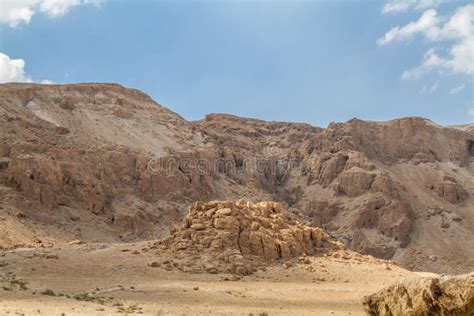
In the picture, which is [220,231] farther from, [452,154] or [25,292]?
[452,154]

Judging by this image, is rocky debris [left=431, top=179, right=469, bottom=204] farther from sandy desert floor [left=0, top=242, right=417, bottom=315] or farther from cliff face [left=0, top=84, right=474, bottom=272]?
sandy desert floor [left=0, top=242, right=417, bottom=315]

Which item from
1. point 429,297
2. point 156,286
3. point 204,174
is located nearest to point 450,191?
point 204,174

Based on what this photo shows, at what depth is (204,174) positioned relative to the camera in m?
61.0

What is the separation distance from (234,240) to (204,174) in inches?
1369

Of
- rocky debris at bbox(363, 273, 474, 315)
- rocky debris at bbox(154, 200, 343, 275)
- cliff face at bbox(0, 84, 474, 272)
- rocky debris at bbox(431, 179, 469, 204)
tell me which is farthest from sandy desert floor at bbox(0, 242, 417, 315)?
rocky debris at bbox(431, 179, 469, 204)

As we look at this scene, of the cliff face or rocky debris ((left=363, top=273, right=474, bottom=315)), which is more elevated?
the cliff face

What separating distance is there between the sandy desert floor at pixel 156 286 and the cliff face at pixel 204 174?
34.2 ft

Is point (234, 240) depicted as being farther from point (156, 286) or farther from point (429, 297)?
point (429, 297)

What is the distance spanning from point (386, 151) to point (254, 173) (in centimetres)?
2035

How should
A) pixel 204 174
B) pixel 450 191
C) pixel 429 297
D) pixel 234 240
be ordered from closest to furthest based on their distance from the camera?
pixel 429 297 → pixel 234 240 → pixel 204 174 → pixel 450 191

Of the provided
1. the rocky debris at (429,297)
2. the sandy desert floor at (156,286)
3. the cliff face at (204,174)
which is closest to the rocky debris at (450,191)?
the cliff face at (204,174)

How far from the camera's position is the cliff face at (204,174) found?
Result: 44906mm

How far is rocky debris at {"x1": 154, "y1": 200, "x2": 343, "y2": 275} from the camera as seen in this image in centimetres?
2511

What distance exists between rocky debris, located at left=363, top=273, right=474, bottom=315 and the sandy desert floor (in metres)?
7.15
